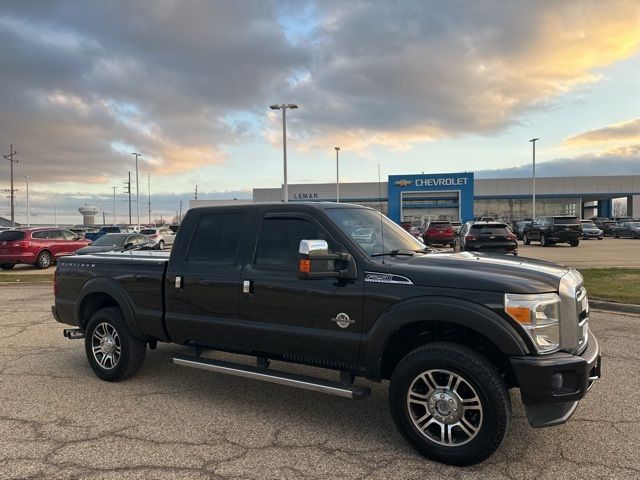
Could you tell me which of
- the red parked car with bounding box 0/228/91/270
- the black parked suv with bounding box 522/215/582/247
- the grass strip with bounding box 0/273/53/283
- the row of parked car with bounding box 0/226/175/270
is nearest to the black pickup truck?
the grass strip with bounding box 0/273/53/283

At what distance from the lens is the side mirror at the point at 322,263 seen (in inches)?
149

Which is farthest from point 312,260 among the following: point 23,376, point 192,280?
point 23,376

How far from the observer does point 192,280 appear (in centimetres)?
482

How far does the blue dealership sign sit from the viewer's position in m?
59.5

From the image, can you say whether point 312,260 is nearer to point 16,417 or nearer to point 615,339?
point 16,417

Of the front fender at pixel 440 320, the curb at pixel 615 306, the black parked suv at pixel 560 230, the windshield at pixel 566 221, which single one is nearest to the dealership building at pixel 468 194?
the black parked suv at pixel 560 230

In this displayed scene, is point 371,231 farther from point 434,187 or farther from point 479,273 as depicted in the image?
point 434,187

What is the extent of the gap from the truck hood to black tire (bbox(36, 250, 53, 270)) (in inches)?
781

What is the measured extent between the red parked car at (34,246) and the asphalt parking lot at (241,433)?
15794 mm

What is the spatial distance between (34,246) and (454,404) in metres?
20.4

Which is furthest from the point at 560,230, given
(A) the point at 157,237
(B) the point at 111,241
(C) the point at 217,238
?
(C) the point at 217,238

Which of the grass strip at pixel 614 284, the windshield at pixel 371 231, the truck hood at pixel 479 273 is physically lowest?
the grass strip at pixel 614 284

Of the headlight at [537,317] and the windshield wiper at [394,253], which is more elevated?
the windshield wiper at [394,253]

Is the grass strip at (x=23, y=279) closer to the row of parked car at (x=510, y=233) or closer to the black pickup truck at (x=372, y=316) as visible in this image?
the black pickup truck at (x=372, y=316)
